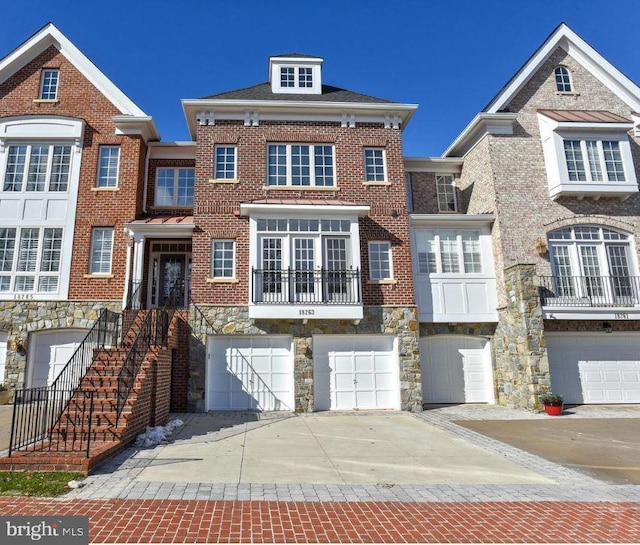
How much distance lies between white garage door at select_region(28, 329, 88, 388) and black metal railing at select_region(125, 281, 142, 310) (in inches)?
72.8

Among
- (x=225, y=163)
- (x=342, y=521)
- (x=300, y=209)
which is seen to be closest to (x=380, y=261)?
(x=300, y=209)

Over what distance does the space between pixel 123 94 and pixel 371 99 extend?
908 cm

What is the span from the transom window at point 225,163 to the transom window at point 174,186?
1.90 m

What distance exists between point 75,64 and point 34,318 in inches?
368

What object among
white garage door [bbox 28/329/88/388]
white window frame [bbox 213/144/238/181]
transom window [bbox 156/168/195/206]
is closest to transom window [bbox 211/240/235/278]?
white window frame [bbox 213/144/238/181]

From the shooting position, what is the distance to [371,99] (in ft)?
53.0

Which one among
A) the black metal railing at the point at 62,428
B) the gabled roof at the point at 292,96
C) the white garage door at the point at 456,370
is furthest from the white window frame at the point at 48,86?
the white garage door at the point at 456,370

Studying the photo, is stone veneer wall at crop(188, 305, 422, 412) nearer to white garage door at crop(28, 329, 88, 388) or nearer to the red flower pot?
the red flower pot

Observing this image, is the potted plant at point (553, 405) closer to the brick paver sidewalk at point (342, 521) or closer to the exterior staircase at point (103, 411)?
the brick paver sidewalk at point (342, 521)

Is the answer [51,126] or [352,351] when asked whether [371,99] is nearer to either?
[352,351]

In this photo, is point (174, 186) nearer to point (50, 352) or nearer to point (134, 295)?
point (134, 295)

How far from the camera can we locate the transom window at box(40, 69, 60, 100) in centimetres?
1593

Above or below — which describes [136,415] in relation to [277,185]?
below

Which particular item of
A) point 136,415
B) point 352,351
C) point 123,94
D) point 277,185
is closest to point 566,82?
point 277,185
